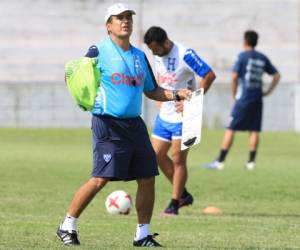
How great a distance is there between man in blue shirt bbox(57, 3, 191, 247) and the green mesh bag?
0.10 meters

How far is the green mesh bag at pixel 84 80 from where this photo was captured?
8.80m

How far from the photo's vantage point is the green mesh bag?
28.9 ft

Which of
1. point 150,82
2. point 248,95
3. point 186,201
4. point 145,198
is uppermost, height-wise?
point 150,82

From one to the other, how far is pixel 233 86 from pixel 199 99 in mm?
9399

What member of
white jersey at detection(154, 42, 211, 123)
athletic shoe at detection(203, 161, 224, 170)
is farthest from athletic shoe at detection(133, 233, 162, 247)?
athletic shoe at detection(203, 161, 224, 170)

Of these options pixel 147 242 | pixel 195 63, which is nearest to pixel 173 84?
pixel 195 63

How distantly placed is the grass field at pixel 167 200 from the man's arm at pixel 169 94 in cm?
123

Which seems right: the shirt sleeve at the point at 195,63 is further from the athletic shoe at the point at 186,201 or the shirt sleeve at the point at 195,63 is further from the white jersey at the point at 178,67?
the athletic shoe at the point at 186,201

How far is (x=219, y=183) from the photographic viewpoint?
16.0 metres

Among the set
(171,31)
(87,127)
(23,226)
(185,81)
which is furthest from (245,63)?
(171,31)

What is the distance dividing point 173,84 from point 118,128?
10.2ft

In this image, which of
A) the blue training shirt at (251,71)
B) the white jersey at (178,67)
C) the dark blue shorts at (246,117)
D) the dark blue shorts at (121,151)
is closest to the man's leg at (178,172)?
the white jersey at (178,67)

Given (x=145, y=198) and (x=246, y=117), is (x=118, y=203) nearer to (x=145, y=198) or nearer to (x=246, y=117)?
(x=145, y=198)

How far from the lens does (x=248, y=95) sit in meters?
18.9
